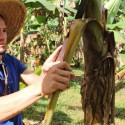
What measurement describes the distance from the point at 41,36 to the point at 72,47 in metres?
3.90

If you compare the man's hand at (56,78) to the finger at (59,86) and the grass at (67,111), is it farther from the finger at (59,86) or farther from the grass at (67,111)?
the grass at (67,111)

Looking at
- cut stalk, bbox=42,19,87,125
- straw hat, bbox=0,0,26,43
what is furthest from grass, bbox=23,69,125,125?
cut stalk, bbox=42,19,87,125

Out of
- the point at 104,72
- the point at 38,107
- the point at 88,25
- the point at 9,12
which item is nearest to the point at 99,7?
the point at 88,25

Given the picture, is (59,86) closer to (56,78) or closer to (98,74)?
(56,78)

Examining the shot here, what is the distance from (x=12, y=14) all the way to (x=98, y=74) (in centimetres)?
40

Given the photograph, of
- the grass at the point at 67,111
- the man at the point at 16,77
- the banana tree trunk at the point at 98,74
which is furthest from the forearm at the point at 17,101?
the grass at the point at 67,111

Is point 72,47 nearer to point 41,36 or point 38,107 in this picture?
point 38,107

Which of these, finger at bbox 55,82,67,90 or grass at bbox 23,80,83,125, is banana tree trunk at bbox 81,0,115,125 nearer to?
finger at bbox 55,82,67,90

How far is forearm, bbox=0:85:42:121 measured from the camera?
93 centimetres

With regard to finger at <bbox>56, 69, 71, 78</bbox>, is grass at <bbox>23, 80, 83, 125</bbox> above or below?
below

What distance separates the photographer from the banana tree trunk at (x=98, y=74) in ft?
4.05

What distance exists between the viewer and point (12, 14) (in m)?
1.32

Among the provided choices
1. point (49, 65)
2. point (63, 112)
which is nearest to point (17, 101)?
point (49, 65)

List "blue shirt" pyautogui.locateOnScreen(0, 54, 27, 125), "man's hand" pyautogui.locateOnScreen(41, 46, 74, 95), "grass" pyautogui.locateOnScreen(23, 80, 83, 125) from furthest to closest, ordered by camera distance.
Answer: "grass" pyautogui.locateOnScreen(23, 80, 83, 125) < "blue shirt" pyautogui.locateOnScreen(0, 54, 27, 125) < "man's hand" pyautogui.locateOnScreen(41, 46, 74, 95)
